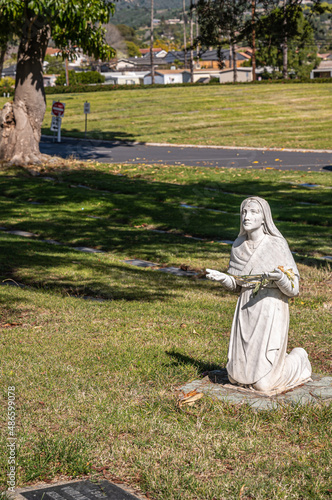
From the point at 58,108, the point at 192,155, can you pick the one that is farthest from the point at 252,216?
the point at 58,108

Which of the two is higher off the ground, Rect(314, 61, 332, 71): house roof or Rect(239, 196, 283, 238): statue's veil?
Rect(314, 61, 332, 71): house roof

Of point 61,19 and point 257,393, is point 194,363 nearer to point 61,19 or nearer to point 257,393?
point 257,393

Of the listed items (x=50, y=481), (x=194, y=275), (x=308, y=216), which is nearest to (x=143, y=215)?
(x=308, y=216)

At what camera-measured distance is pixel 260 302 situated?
5.10 meters

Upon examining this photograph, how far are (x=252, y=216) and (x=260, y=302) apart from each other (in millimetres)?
733

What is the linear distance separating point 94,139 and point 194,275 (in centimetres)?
2756

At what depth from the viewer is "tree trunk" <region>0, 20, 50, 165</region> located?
72.3ft

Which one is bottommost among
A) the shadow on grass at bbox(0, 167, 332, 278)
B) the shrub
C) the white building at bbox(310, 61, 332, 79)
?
the shadow on grass at bbox(0, 167, 332, 278)

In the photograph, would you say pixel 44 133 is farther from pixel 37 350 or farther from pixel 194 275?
pixel 37 350

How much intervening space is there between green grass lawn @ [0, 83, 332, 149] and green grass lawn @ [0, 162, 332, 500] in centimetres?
1994

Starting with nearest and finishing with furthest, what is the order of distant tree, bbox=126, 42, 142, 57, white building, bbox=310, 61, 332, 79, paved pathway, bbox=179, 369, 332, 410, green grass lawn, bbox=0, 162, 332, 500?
green grass lawn, bbox=0, 162, 332, 500 → paved pathway, bbox=179, 369, 332, 410 → white building, bbox=310, 61, 332, 79 → distant tree, bbox=126, 42, 142, 57

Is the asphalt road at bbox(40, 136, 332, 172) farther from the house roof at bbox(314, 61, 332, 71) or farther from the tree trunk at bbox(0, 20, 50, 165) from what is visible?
the house roof at bbox(314, 61, 332, 71)

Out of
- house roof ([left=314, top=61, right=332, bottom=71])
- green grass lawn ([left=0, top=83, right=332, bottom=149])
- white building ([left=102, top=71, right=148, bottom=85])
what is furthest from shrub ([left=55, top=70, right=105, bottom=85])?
house roof ([left=314, top=61, right=332, bottom=71])

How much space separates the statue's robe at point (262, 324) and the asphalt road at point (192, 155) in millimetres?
19065
